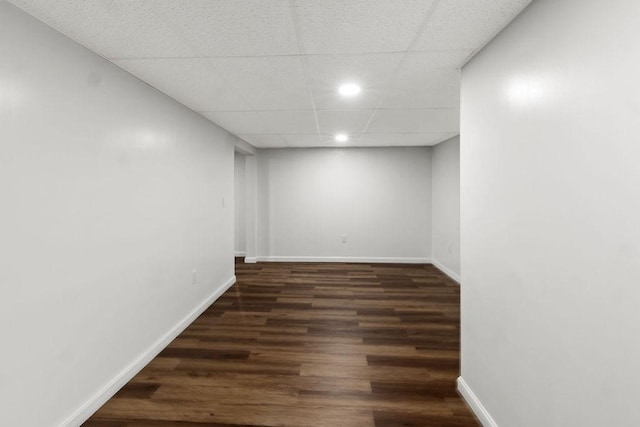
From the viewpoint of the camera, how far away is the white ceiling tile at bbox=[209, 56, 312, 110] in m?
2.14

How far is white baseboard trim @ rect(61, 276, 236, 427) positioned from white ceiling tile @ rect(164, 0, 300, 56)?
2253 mm

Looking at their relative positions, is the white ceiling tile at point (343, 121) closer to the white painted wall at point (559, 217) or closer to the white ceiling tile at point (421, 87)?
the white ceiling tile at point (421, 87)

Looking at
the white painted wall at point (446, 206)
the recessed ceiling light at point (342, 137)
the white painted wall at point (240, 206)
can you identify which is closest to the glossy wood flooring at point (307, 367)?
the white painted wall at point (446, 206)

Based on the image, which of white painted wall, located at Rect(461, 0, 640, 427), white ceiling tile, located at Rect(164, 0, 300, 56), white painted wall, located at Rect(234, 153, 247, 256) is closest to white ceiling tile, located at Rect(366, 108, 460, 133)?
white painted wall, located at Rect(461, 0, 640, 427)

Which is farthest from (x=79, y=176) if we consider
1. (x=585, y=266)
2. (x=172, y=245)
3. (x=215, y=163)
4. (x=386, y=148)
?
(x=386, y=148)

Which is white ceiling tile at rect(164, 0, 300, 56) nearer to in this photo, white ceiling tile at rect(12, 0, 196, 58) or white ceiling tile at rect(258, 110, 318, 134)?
white ceiling tile at rect(12, 0, 196, 58)

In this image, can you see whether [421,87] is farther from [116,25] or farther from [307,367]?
[307,367]

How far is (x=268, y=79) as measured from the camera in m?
2.46

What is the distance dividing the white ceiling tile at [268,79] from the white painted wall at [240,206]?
4054 millimetres

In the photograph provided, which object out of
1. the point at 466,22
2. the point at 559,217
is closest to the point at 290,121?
the point at 466,22

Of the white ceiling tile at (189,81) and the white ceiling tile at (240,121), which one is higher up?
the white ceiling tile at (240,121)

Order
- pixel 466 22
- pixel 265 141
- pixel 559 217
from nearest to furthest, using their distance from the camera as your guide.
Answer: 1. pixel 559 217
2. pixel 466 22
3. pixel 265 141

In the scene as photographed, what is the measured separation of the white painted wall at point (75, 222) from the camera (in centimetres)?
152

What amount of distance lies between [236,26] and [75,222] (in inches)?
56.4
